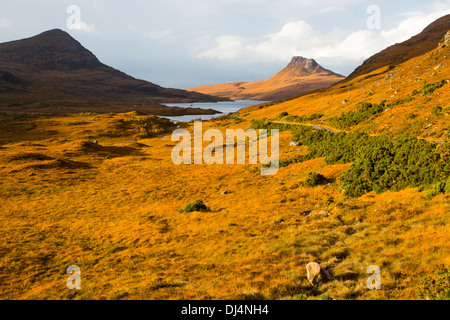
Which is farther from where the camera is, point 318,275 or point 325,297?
point 318,275

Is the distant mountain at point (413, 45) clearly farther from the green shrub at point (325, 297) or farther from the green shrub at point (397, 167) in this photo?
the green shrub at point (325, 297)

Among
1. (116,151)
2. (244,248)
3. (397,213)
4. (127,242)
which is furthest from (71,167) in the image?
(397,213)

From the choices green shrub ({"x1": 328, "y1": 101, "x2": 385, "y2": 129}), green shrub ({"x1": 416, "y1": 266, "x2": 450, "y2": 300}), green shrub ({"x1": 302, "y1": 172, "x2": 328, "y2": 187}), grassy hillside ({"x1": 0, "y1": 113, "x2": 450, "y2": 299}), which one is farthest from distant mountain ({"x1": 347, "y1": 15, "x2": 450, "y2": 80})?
green shrub ({"x1": 416, "y1": 266, "x2": 450, "y2": 300})

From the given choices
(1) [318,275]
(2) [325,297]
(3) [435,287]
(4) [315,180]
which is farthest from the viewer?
(4) [315,180]

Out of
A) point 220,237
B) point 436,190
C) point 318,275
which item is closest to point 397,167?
point 436,190

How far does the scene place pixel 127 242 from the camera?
2048 cm

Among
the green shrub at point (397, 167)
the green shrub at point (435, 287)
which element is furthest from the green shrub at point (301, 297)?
the green shrub at point (397, 167)

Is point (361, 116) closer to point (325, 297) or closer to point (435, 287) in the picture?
point (435, 287)

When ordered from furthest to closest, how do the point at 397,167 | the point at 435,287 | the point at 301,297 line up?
the point at 397,167 → the point at 301,297 → the point at 435,287

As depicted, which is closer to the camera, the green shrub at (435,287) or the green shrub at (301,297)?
the green shrub at (435,287)

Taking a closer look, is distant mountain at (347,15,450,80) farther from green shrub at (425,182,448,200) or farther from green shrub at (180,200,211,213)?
green shrub at (180,200,211,213)

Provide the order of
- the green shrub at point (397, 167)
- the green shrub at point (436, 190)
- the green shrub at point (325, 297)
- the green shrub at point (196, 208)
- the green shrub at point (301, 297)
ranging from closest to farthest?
the green shrub at point (325, 297), the green shrub at point (301, 297), the green shrub at point (436, 190), the green shrub at point (397, 167), the green shrub at point (196, 208)

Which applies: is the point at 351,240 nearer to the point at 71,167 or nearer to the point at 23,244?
the point at 23,244
